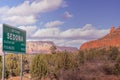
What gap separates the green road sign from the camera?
16531mm

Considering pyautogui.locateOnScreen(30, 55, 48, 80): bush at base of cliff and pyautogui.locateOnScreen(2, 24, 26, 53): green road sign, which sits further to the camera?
pyautogui.locateOnScreen(30, 55, 48, 80): bush at base of cliff

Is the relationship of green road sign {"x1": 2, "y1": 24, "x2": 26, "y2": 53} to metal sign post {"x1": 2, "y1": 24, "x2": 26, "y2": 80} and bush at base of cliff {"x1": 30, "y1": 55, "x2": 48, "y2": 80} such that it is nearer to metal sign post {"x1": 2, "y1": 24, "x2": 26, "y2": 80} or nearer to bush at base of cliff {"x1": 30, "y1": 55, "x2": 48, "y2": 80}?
metal sign post {"x1": 2, "y1": 24, "x2": 26, "y2": 80}

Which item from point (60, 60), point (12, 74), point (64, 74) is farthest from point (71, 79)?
point (12, 74)

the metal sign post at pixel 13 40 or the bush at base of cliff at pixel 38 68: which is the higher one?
the metal sign post at pixel 13 40

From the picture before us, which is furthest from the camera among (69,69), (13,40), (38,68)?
(69,69)

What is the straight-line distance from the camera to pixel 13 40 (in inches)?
696

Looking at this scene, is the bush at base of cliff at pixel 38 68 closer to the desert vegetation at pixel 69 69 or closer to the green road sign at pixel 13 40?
the desert vegetation at pixel 69 69

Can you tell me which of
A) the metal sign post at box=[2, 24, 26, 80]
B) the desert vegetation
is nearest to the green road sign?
the metal sign post at box=[2, 24, 26, 80]

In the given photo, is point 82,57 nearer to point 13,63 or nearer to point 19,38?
point 13,63

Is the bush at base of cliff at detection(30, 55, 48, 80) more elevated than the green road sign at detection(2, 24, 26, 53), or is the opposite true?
the green road sign at detection(2, 24, 26, 53)

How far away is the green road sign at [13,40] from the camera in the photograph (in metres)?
16.5

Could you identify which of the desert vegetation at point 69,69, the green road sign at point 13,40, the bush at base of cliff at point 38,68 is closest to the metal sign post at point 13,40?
the green road sign at point 13,40

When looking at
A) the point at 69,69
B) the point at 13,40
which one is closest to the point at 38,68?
the point at 69,69

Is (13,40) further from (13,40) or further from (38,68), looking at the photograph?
(38,68)
